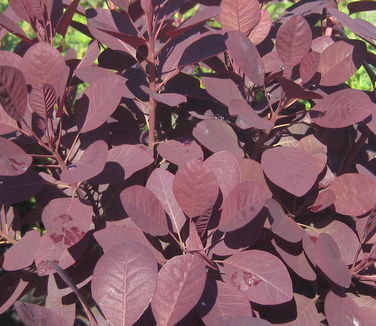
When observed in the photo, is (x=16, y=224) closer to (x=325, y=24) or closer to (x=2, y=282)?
(x=2, y=282)

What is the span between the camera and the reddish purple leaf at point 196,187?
33.0 inches

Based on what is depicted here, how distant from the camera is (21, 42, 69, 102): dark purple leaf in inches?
36.1

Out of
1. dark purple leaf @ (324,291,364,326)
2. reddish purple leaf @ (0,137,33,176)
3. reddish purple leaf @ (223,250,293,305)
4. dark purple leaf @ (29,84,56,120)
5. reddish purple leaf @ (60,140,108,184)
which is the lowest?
dark purple leaf @ (324,291,364,326)

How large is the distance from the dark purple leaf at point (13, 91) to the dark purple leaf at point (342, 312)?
27.1 inches

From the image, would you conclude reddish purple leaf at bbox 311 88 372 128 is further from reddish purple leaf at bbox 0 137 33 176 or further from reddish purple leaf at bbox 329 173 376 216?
reddish purple leaf at bbox 0 137 33 176

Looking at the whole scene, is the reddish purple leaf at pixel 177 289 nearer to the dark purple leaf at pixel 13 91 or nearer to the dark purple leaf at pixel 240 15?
the dark purple leaf at pixel 13 91

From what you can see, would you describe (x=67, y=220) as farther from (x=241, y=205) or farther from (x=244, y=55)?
(x=244, y=55)

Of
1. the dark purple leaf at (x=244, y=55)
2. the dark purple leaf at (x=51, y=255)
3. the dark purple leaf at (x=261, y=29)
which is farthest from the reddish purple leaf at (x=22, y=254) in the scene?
the dark purple leaf at (x=261, y=29)

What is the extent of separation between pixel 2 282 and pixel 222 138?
60 cm

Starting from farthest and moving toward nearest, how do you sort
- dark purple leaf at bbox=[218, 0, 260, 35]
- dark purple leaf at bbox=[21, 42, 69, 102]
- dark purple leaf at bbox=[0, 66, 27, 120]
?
1. dark purple leaf at bbox=[218, 0, 260, 35]
2. dark purple leaf at bbox=[21, 42, 69, 102]
3. dark purple leaf at bbox=[0, 66, 27, 120]

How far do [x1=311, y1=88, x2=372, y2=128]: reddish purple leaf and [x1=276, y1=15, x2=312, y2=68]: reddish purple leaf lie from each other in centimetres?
11

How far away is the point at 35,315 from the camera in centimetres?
72

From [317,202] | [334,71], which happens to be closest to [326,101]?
[334,71]

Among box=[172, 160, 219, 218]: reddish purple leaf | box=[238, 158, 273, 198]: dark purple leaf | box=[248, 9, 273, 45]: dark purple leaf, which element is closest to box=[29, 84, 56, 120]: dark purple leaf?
box=[172, 160, 219, 218]: reddish purple leaf
